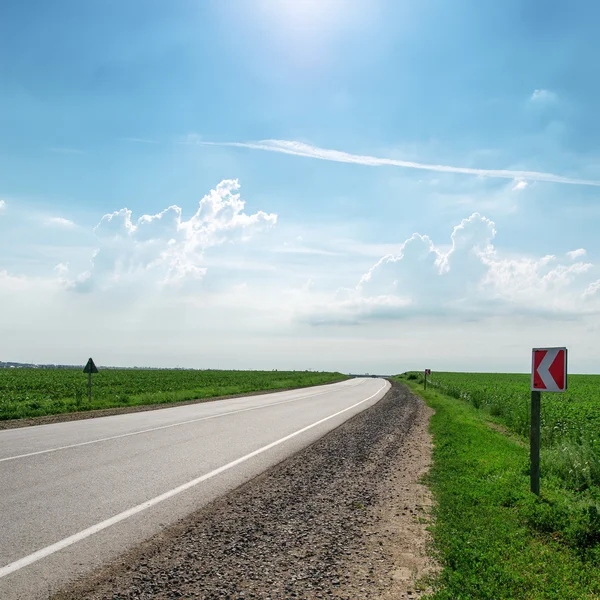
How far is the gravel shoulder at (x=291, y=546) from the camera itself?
186 inches

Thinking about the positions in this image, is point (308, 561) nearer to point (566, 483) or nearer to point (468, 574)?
point (468, 574)

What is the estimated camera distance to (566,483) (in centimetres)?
937

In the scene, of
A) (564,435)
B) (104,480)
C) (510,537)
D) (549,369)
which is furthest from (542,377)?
(564,435)

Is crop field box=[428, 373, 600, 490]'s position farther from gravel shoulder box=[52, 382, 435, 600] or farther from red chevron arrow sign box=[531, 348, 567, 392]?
red chevron arrow sign box=[531, 348, 567, 392]

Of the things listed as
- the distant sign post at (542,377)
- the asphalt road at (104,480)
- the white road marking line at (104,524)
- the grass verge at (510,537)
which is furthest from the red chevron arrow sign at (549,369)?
the white road marking line at (104,524)

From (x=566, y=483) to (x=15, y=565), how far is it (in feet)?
27.9

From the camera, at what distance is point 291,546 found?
584 cm

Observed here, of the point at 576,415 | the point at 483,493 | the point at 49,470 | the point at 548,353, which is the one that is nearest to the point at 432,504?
the point at 483,493

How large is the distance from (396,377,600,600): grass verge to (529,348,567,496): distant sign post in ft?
1.86

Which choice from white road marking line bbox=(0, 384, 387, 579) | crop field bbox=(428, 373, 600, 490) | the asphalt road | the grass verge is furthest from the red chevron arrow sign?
white road marking line bbox=(0, 384, 387, 579)

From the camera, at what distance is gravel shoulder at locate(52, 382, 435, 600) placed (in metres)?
4.73

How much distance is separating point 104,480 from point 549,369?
6.92m

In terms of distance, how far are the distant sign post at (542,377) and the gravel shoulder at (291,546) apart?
5.58 feet

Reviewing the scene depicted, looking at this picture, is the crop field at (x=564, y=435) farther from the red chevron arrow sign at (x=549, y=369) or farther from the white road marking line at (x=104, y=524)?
the white road marking line at (x=104, y=524)
